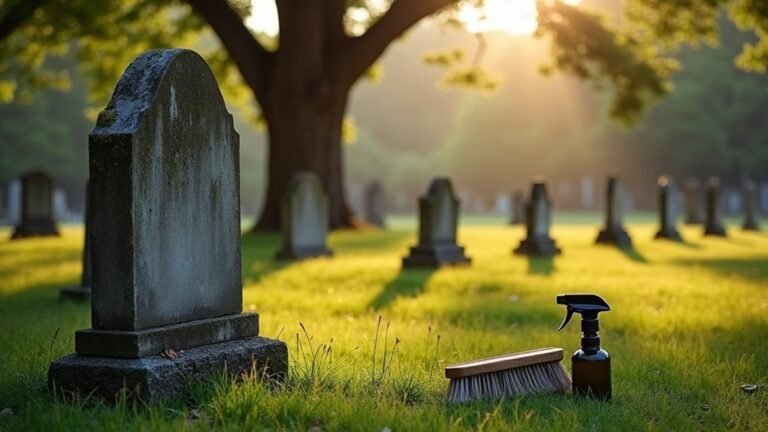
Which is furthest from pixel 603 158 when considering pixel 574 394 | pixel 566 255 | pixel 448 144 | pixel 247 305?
pixel 574 394

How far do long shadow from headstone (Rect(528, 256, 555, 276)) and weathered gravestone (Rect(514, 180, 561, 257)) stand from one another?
2.04 feet

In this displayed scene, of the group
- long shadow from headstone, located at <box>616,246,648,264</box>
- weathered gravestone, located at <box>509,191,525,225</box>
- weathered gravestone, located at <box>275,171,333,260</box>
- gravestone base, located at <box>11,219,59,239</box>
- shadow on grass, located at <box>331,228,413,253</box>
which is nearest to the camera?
weathered gravestone, located at <box>275,171,333,260</box>

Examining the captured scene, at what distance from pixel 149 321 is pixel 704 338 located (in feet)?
16.1

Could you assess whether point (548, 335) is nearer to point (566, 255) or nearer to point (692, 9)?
point (566, 255)

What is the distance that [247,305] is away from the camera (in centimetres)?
1008

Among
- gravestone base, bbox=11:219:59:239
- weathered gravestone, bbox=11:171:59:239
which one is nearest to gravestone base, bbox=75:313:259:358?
weathered gravestone, bbox=11:171:59:239

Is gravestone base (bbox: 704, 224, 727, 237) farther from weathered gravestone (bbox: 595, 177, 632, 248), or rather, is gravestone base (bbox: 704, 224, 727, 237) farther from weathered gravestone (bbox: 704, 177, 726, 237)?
weathered gravestone (bbox: 595, 177, 632, 248)

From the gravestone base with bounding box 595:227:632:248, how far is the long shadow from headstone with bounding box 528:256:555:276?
4.25m

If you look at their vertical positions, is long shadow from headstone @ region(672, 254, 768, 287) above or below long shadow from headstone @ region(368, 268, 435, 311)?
below

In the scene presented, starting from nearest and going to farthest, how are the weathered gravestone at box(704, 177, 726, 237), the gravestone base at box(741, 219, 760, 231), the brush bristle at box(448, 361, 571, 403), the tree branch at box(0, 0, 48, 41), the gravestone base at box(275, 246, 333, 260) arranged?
the brush bristle at box(448, 361, 571, 403), the gravestone base at box(275, 246, 333, 260), the tree branch at box(0, 0, 48, 41), the weathered gravestone at box(704, 177, 726, 237), the gravestone base at box(741, 219, 760, 231)

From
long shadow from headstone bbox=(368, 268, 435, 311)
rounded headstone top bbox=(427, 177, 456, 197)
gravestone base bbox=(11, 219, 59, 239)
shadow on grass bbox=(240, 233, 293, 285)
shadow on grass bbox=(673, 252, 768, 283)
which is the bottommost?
shadow on grass bbox=(673, 252, 768, 283)

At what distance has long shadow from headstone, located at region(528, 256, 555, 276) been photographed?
14.5m

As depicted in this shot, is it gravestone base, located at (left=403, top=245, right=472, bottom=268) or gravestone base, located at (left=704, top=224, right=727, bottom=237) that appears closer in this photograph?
gravestone base, located at (left=403, top=245, right=472, bottom=268)

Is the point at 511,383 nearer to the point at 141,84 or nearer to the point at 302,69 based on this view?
the point at 141,84
